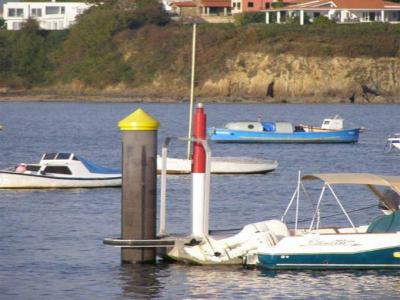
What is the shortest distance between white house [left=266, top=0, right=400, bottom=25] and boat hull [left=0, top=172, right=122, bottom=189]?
132492 millimetres

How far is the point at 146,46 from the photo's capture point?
182250 mm

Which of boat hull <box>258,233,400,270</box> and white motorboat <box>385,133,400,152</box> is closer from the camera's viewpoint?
boat hull <box>258,233,400,270</box>

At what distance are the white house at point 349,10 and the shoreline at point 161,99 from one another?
63.0 ft

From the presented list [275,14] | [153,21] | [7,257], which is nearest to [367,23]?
[275,14]

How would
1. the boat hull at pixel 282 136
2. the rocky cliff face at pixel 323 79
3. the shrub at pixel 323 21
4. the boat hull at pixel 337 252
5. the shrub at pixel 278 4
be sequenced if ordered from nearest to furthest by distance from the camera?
the boat hull at pixel 337 252 < the boat hull at pixel 282 136 < the rocky cliff face at pixel 323 79 < the shrub at pixel 323 21 < the shrub at pixel 278 4

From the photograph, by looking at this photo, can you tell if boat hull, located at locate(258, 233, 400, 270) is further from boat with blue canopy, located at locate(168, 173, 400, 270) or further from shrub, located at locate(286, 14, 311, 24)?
shrub, located at locate(286, 14, 311, 24)

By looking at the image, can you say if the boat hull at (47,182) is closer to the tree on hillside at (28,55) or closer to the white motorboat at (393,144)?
the white motorboat at (393,144)

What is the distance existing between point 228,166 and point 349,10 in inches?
5101

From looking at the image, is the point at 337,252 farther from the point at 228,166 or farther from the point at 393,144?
the point at 393,144

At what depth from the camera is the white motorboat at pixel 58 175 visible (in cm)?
4656

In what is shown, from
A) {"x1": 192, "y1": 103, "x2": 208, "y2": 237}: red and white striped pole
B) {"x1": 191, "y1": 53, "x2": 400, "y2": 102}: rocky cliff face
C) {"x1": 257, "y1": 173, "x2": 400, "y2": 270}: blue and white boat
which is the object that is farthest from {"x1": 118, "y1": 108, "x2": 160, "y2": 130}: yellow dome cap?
{"x1": 191, "y1": 53, "x2": 400, "y2": 102}: rocky cliff face

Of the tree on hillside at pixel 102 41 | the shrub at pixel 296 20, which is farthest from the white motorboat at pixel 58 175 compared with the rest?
the shrub at pixel 296 20

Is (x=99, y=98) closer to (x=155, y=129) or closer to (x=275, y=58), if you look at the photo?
(x=275, y=58)

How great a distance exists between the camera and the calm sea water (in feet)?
87.1
